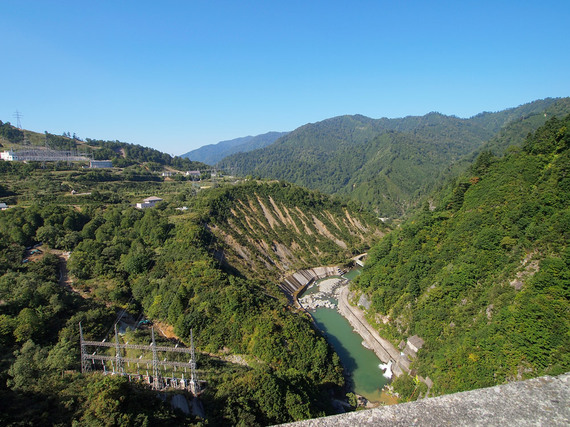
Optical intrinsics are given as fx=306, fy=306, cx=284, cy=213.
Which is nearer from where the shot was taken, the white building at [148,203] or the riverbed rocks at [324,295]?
the riverbed rocks at [324,295]

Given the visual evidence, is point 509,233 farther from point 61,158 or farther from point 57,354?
point 61,158

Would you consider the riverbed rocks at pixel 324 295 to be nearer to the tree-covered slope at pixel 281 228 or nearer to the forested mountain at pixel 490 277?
the tree-covered slope at pixel 281 228

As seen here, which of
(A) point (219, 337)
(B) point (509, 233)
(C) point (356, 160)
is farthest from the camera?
(C) point (356, 160)

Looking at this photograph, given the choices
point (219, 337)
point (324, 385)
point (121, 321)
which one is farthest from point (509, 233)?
point (121, 321)

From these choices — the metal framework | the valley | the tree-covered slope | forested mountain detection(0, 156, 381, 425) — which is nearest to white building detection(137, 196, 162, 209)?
forested mountain detection(0, 156, 381, 425)

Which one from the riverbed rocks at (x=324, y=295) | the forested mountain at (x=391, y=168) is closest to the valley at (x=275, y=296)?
the riverbed rocks at (x=324, y=295)

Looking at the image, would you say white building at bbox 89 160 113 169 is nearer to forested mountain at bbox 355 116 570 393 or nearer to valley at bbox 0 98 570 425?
valley at bbox 0 98 570 425
